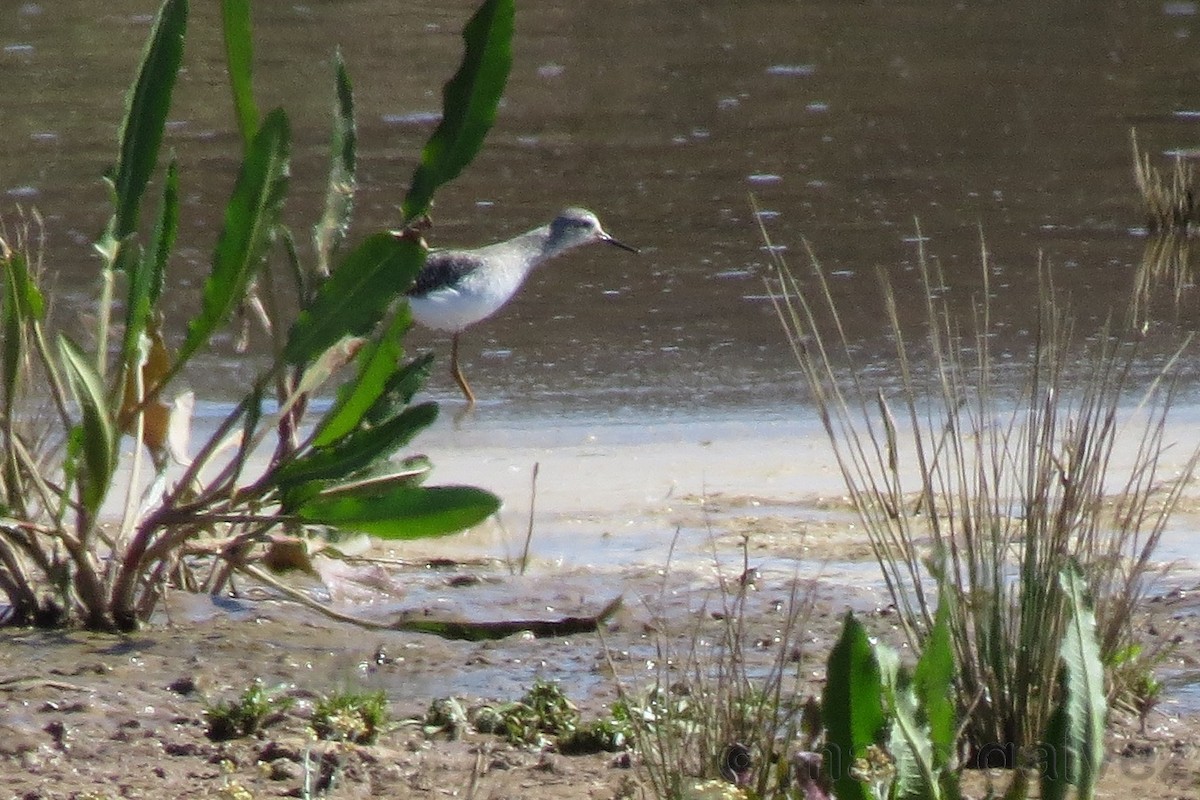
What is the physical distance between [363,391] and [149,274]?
567mm

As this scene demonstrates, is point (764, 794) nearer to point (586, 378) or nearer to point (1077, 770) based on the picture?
point (1077, 770)

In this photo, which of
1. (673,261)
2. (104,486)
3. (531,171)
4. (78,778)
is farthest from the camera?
(531,171)

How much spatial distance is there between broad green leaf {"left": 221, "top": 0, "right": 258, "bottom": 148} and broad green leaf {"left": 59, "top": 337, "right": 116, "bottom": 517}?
69 cm

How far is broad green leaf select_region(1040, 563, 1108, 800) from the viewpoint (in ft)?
9.77

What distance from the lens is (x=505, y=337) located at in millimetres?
9148

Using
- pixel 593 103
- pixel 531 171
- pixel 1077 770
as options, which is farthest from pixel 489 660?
pixel 593 103

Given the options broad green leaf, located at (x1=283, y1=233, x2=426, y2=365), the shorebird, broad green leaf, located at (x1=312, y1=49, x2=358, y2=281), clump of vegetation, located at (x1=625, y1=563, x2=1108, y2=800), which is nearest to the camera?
clump of vegetation, located at (x1=625, y1=563, x2=1108, y2=800)

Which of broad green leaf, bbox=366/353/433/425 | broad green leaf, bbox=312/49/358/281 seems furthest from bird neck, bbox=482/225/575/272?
broad green leaf, bbox=366/353/433/425

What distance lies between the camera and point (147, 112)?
4547 millimetres

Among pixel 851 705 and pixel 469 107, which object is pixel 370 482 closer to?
pixel 469 107

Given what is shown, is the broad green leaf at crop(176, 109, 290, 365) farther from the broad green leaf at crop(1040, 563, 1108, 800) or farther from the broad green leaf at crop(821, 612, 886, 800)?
the broad green leaf at crop(1040, 563, 1108, 800)

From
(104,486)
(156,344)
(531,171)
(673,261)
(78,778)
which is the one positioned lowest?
(78,778)

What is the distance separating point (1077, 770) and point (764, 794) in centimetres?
53

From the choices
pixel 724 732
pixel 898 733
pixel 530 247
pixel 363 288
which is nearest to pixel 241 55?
pixel 363 288
